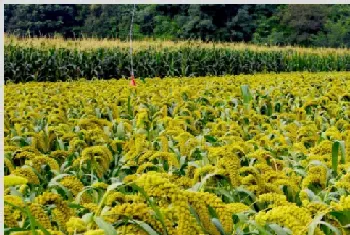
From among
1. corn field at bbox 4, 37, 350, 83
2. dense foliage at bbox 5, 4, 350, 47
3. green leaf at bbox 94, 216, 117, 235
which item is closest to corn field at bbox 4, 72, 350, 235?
green leaf at bbox 94, 216, 117, 235

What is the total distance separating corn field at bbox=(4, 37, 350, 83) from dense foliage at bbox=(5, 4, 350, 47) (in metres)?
13.9

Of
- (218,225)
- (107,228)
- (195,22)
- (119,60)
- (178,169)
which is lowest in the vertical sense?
(195,22)

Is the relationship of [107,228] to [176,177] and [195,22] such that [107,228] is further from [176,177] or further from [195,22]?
[195,22]

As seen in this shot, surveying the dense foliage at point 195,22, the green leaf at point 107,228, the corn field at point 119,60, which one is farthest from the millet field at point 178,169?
the dense foliage at point 195,22

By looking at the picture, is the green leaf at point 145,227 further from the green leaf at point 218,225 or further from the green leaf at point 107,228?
the green leaf at point 218,225

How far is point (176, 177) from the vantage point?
239 cm

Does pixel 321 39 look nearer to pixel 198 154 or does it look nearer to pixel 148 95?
pixel 148 95

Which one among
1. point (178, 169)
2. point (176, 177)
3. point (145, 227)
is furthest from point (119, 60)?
point (145, 227)

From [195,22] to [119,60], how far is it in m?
22.6

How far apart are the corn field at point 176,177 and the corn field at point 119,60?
1344 cm

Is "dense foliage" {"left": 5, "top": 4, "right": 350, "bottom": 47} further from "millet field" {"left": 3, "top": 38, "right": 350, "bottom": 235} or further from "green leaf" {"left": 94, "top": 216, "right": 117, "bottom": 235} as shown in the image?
"green leaf" {"left": 94, "top": 216, "right": 117, "bottom": 235}

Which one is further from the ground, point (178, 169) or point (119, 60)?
point (178, 169)

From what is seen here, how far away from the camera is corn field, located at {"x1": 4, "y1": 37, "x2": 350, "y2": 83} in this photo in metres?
18.5

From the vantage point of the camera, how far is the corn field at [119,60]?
18.5 metres
